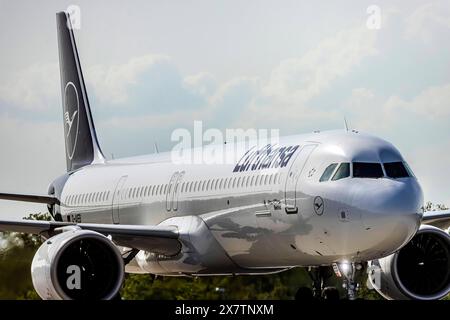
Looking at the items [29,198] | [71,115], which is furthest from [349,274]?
[71,115]

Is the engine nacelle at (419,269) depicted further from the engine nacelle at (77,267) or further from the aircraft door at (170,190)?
the engine nacelle at (77,267)

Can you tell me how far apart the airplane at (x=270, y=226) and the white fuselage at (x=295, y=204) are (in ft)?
0.09

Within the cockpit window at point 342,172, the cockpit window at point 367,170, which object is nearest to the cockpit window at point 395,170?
the cockpit window at point 367,170

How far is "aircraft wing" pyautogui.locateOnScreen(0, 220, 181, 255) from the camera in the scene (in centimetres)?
2980

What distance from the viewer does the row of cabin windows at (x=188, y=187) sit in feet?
93.1

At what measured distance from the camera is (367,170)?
26.3 m

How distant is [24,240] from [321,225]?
45.8 feet

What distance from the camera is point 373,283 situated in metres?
30.9

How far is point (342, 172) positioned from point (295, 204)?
1.27 m

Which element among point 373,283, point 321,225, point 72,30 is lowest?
point 373,283

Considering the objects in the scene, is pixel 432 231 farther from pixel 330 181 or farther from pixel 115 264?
pixel 115 264

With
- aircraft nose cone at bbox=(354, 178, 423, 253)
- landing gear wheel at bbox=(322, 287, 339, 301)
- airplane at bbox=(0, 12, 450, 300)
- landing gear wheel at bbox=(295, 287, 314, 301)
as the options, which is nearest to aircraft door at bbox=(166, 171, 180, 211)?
airplane at bbox=(0, 12, 450, 300)

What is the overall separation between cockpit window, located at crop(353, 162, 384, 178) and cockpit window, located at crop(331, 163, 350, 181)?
0.45 ft
